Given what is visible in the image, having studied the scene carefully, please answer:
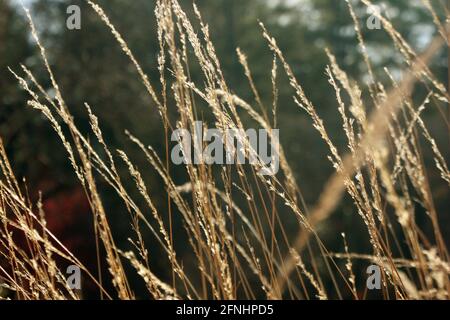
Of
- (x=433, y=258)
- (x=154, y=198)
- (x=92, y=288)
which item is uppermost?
(x=433, y=258)

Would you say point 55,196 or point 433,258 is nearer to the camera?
point 433,258

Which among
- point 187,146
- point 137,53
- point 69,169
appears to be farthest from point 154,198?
point 187,146

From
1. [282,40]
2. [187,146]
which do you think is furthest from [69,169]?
[187,146]

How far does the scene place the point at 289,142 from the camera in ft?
40.8

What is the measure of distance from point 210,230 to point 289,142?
11.0 metres

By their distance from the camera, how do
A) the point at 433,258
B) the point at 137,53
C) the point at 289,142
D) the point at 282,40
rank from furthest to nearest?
the point at 282,40, the point at 289,142, the point at 137,53, the point at 433,258

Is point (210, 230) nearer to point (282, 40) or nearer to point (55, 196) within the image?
point (55, 196)

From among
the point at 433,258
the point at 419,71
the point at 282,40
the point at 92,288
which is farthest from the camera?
the point at 282,40

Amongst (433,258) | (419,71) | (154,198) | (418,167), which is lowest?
(154,198)

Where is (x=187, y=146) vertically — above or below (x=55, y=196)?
above
